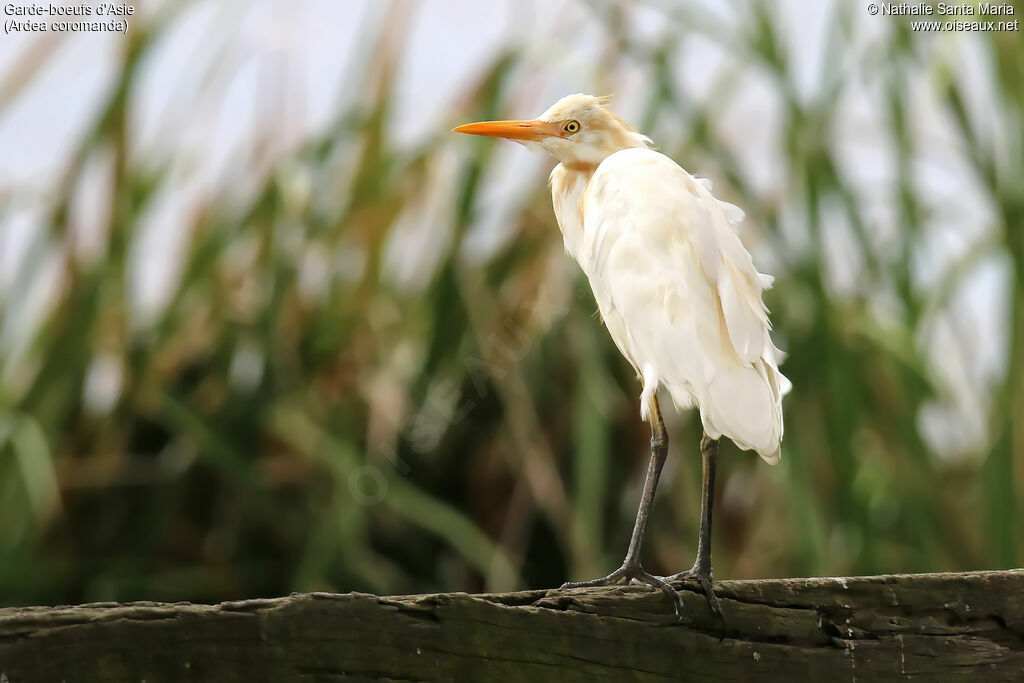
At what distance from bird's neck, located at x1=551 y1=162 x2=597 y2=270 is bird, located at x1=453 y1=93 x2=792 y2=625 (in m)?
0.02

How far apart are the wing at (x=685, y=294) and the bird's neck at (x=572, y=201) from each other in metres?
0.06

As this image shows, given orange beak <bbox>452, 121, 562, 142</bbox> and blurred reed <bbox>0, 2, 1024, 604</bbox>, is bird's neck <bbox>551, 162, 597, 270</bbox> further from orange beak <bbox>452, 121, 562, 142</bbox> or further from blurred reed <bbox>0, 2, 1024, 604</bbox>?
blurred reed <bbox>0, 2, 1024, 604</bbox>

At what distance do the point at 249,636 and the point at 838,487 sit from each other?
4.44ft

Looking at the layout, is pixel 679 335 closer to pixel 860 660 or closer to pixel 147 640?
pixel 860 660

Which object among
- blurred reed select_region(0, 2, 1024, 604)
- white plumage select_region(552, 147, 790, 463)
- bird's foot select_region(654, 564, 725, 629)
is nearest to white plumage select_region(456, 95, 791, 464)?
white plumage select_region(552, 147, 790, 463)

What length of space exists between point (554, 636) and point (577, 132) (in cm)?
59

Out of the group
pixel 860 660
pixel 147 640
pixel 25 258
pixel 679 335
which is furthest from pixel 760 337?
pixel 25 258

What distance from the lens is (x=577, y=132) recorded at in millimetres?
990

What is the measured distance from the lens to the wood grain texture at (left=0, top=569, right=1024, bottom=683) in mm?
399

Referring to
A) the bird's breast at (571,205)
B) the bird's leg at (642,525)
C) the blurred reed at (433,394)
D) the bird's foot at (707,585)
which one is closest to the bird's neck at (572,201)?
the bird's breast at (571,205)

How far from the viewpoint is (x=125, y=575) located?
1.68 metres

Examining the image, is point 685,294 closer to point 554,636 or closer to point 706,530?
point 706,530

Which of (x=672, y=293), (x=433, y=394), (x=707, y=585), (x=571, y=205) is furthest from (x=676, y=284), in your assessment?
(x=433, y=394)

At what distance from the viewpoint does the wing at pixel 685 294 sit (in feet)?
2.69
